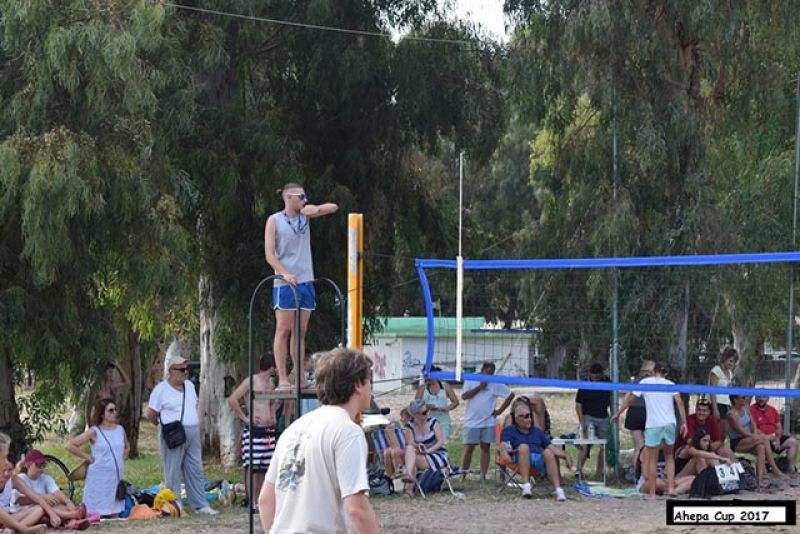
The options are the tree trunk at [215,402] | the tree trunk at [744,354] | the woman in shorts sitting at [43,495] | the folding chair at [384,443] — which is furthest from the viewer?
the tree trunk at [744,354]

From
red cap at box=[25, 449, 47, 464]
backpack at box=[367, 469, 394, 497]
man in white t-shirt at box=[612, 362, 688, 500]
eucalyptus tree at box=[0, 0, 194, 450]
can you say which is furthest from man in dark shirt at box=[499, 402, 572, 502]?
red cap at box=[25, 449, 47, 464]

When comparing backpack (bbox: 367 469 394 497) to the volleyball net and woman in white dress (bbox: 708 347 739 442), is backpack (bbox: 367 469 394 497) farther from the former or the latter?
woman in white dress (bbox: 708 347 739 442)

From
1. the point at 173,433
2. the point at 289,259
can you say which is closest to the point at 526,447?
the point at 173,433

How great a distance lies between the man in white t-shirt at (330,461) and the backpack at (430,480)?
29.3 feet

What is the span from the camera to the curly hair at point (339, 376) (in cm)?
463

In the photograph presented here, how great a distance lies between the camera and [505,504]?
42.2 feet

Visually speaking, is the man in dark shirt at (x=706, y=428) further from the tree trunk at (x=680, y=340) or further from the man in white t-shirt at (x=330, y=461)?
the man in white t-shirt at (x=330, y=461)

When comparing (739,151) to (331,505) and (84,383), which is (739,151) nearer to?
(84,383)

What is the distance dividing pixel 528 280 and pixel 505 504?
528 cm

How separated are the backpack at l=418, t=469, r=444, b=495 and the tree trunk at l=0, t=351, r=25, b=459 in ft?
13.3

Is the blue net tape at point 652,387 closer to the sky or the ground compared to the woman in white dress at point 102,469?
closer to the sky

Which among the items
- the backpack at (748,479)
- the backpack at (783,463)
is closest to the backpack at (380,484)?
the backpack at (748,479)

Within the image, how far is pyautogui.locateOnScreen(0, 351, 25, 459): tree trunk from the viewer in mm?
13531

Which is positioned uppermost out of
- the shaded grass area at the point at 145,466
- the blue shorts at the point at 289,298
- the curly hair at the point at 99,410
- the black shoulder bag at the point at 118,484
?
the blue shorts at the point at 289,298
